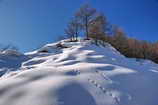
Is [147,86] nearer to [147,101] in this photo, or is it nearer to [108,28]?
[147,101]

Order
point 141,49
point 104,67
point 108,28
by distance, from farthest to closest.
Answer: point 141,49 → point 108,28 → point 104,67

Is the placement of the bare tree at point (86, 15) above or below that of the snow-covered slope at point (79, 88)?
above

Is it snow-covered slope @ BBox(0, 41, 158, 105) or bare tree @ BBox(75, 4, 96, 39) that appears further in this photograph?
bare tree @ BBox(75, 4, 96, 39)

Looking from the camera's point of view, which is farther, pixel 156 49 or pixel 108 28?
pixel 156 49

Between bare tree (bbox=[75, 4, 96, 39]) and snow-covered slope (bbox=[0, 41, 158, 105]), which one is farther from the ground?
bare tree (bbox=[75, 4, 96, 39])

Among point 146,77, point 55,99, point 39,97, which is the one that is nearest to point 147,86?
point 146,77

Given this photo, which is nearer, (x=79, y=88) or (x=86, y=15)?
(x=79, y=88)

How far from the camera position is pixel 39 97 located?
2.49 metres

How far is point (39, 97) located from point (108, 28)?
2907cm

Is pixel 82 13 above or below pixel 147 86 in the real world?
above

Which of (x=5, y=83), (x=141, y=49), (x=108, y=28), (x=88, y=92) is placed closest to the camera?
(x=88, y=92)

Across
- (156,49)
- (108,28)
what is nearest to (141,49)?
(156,49)

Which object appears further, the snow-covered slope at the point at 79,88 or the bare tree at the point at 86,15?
the bare tree at the point at 86,15

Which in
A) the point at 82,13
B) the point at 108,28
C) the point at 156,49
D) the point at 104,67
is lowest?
the point at 156,49
